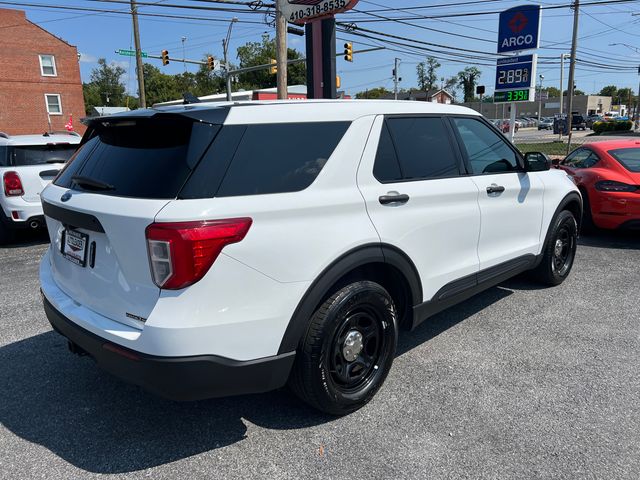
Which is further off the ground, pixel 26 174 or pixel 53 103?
pixel 53 103

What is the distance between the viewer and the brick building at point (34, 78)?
36.2 metres

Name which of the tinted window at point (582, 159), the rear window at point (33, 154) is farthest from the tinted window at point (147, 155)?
the tinted window at point (582, 159)

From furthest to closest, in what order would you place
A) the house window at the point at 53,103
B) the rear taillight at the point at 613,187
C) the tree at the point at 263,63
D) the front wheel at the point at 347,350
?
1. the tree at the point at 263,63
2. the house window at the point at 53,103
3. the rear taillight at the point at 613,187
4. the front wheel at the point at 347,350

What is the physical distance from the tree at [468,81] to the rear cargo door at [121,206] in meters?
97.9

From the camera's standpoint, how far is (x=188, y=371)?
2238mm

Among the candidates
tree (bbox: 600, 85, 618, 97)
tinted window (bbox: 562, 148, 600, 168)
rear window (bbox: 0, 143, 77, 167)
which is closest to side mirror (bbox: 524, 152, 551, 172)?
tinted window (bbox: 562, 148, 600, 168)

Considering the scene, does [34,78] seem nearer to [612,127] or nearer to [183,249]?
[183,249]

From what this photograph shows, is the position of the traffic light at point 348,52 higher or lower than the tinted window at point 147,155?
higher

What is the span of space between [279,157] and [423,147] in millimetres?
1293

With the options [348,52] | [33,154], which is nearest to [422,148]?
[33,154]

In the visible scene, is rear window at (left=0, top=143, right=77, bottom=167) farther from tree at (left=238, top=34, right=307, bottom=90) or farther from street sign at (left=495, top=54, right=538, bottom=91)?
tree at (left=238, top=34, right=307, bottom=90)

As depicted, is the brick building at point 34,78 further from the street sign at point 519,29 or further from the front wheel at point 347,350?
the front wheel at point 347,350

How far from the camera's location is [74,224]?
2627mm

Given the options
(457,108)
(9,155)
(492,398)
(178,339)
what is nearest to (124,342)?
(178,339)
